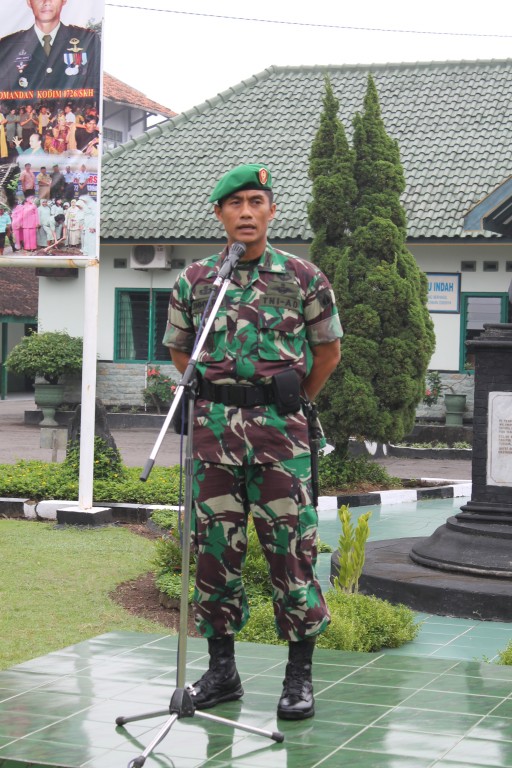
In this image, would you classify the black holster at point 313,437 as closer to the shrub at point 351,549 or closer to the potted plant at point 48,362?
the shrub at point 351,549

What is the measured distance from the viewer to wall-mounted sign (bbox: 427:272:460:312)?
22375 mm

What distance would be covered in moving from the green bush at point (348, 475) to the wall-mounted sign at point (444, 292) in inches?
311

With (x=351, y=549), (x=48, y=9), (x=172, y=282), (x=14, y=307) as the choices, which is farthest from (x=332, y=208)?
(x=14, y=307)

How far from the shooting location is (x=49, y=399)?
23984 millimetres

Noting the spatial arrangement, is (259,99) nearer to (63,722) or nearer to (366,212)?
(366,212)

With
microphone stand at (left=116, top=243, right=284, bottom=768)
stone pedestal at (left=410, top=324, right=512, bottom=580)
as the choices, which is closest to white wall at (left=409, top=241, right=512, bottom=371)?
stone pedestal at (left=410, top=324, right=512, bottom=580)

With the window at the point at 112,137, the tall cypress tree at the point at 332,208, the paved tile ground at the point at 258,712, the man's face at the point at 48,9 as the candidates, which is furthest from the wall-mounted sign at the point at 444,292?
the window at the point at 112,137

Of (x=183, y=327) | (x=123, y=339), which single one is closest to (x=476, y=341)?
(x=183, y=327)

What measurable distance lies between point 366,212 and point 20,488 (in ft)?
17.1

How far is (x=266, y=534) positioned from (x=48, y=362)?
1928 centimetres

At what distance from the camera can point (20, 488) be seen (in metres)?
12.4

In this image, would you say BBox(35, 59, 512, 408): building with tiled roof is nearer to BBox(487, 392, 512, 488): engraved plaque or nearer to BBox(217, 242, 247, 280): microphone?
BBox(487, 392, 512, 488): engraved plaque

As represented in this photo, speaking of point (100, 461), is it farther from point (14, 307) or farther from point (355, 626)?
point (14, 307)

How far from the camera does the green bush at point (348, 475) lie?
14.2m
